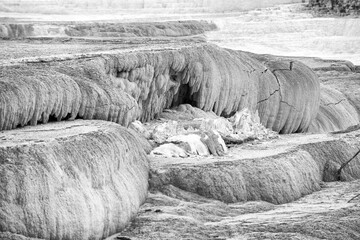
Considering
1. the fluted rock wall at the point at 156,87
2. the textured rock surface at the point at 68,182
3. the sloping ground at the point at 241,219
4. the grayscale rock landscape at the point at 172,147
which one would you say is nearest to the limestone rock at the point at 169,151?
the grayscale rock landscape at the point at 172,147

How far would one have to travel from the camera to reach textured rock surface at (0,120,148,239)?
596 centimetres

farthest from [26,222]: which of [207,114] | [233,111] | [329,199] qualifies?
[233,111]

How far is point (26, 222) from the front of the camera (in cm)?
593

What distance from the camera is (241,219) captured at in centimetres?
691

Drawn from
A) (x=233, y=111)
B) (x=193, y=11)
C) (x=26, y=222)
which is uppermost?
(x=26, y=222)

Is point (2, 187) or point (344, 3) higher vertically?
point (2, 187)

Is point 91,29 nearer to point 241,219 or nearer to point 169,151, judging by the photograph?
point 169,151

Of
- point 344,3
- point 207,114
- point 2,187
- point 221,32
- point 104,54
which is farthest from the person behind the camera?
point 344,3

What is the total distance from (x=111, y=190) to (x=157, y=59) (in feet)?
10.7

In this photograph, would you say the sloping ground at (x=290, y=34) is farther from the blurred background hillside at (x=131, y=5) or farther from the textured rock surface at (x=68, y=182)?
the textured rock surface at (x=68, y=182)

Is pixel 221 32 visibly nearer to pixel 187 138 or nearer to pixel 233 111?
pixel 233 111

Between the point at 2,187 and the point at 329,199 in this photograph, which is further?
the point at 329,199

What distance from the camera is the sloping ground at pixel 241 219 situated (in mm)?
6469

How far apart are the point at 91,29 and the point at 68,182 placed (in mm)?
14948
